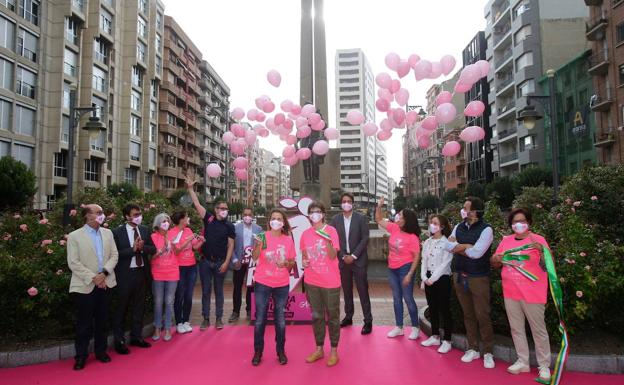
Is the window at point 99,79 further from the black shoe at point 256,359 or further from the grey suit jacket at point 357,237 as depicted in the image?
the black shoe at point 256,359

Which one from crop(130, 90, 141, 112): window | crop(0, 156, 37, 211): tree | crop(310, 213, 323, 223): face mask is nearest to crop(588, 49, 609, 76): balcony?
crop(310, 213, 323, 223): face mask

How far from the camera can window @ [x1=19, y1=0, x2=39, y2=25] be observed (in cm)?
2847

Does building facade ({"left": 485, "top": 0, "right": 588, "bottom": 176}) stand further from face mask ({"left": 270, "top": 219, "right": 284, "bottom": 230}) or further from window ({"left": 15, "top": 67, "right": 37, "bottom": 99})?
window ({"left": 15, "top": 67, "right": 37, "bottom": 99})

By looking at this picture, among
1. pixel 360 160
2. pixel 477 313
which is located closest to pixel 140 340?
pixel 477 313

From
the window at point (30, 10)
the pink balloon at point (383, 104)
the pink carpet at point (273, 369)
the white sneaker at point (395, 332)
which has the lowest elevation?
the pink carpet at point (273, 369)

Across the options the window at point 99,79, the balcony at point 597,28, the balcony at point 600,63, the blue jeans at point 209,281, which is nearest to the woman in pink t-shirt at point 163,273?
the blue jeans at point 209,281

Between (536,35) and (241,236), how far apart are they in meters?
44.5

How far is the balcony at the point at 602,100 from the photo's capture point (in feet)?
93.0

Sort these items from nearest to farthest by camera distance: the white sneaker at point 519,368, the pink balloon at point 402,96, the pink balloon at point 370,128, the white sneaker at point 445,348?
1. the white sneaker at point 519,368
2. the white sneaker at point 445,348
3. the pink balloon at point 402,96
4. the pink balloon at point 370,128

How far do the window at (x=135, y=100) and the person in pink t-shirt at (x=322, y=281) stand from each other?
4173cm

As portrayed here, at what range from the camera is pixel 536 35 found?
1633 inches

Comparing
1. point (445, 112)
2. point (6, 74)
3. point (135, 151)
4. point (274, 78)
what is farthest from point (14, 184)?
point (135, 151)

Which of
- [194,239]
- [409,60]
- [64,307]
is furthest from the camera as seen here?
[409,60]

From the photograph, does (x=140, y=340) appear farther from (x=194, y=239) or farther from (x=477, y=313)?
(x=477, y=313)
